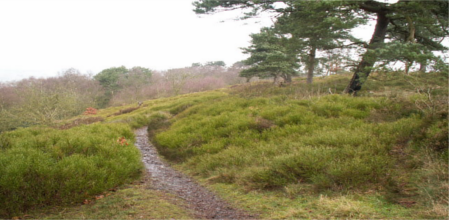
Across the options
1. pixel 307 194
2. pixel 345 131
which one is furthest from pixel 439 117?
pixel 307 194

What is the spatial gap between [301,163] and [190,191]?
245 cm

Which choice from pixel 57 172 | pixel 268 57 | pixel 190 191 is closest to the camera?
pixel 57 172

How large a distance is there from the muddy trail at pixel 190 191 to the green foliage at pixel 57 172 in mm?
679

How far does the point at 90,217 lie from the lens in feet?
13.4

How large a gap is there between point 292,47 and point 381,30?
401 cm

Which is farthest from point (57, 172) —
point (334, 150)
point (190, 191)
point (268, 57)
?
point (268, 57)

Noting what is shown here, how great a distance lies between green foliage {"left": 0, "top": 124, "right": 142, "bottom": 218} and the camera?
4.32 meters

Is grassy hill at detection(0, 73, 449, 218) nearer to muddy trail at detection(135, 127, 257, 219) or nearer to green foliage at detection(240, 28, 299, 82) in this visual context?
muddy trail at detection(135, 127, 257, 219)

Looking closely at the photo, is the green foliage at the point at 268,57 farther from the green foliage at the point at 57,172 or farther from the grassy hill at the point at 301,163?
the green foliage at the point at 57,172

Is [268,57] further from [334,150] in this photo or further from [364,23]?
[334,150]

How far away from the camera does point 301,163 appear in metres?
5.43

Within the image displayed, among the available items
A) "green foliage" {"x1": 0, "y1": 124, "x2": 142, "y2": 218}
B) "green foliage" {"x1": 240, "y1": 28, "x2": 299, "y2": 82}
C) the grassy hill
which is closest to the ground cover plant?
the grassy hill

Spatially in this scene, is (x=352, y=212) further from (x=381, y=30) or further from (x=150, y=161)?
(x=381, y=30)

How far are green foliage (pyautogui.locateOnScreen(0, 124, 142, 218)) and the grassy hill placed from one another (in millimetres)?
19
